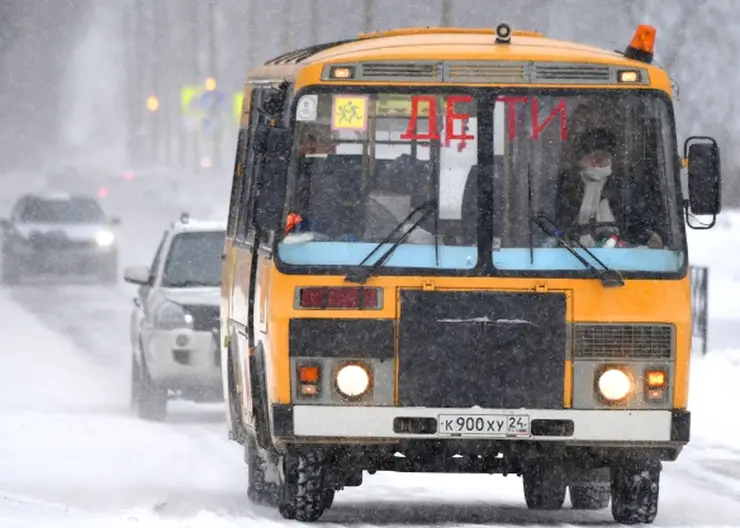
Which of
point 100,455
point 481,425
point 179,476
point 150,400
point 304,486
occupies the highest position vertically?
point 481,425

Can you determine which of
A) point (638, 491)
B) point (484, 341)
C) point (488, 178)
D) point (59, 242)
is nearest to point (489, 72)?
point (488, 178)

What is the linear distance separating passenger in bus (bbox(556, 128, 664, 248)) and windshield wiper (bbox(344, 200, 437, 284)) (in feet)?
1.96

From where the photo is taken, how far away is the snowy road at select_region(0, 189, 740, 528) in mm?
11391

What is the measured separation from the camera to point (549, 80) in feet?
35.0

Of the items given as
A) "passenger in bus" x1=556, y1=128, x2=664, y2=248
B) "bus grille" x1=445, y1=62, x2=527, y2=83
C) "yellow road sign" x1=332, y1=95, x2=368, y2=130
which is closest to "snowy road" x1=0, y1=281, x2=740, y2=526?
"passenger in bus" x1=556, y1=128, x2=664, y2=248

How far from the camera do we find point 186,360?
1844 cm

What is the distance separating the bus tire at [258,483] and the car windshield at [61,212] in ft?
93.4

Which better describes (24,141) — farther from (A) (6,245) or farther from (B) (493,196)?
(B) (493,196)

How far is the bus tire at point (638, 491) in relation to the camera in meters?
10.9

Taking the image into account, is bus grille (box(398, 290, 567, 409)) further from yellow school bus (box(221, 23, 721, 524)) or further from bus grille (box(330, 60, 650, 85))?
bus grille (box(330, 60, 650, 85))

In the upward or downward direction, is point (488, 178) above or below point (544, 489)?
above

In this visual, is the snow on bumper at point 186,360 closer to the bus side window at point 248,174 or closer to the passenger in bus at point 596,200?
the bus side window at point 248,174

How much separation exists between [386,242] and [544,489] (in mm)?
2232

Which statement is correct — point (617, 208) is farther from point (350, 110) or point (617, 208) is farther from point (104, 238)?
point (104, 238)
